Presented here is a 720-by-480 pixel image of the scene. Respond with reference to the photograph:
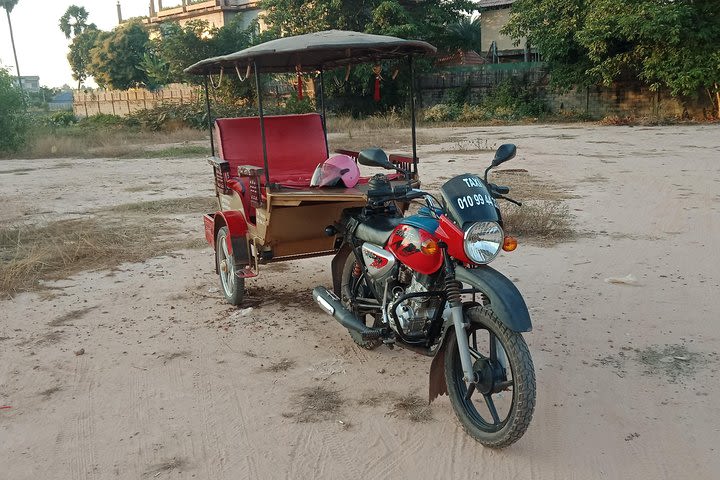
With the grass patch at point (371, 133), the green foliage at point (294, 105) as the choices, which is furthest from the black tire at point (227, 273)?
the green foliage at point (294, 105)

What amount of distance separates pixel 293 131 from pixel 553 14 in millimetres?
20152

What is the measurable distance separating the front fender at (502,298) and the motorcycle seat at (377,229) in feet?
2.52

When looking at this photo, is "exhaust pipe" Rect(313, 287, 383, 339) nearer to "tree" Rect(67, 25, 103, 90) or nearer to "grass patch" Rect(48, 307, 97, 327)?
"grass patch" Rect(48, 307, 97, 327)

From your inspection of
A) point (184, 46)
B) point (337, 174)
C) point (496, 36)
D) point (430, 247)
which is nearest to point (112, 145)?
point (184, 46)

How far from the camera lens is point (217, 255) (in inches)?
218

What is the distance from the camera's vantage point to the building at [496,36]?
32.5 meters

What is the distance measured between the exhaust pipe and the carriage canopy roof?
1.66 m

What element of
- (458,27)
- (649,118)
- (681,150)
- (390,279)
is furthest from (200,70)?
(458,27)

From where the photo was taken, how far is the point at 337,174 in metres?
4.46

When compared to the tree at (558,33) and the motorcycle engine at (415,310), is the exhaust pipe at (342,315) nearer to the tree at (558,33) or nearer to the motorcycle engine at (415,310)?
the motorcycle engine at (415,310)

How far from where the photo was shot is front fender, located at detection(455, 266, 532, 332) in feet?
9.00

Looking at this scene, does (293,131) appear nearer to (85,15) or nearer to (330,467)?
(330,467)

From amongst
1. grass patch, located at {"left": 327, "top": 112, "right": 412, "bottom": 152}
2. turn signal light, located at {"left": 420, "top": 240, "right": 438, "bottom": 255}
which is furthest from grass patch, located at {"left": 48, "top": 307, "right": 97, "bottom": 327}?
grass patch, located at {"left": 327, "top": 112, "right": 412, "bottom": 152}

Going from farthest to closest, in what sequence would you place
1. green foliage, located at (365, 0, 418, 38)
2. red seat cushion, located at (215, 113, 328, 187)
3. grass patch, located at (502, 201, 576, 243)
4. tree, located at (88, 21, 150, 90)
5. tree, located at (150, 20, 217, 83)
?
tree, located at (88, 21, 150, 90) → tree, located at (150, 20, 217, 83) → green foliage, located at (365, 0, 418, 38) → grass patch, located at (502, 201, 576, 243) → red seat cushion, located at (215, 113, 328, 187)
